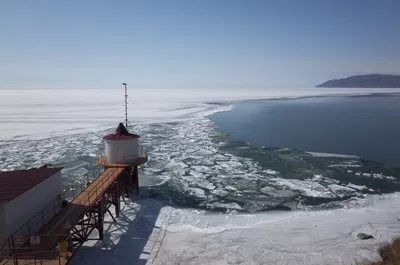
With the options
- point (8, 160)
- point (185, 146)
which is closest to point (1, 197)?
point (8, 160)

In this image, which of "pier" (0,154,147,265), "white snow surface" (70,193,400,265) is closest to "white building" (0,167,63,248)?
"pier" (0,154,147,265)

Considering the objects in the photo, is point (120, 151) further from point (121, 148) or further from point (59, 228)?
point (59, 228)

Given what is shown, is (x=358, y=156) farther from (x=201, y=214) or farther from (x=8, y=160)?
(x=8, y=160)

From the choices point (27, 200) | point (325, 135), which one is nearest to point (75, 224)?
point (27, 200)

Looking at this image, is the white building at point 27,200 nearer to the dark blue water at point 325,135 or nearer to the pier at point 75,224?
the pier at point 75,224

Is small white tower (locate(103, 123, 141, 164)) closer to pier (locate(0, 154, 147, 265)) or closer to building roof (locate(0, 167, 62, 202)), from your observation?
pier (locate(0, 154, 147, 265))

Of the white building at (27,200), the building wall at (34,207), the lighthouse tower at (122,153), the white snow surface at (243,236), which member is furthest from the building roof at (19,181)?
the lighthouse tower at (122,153)
